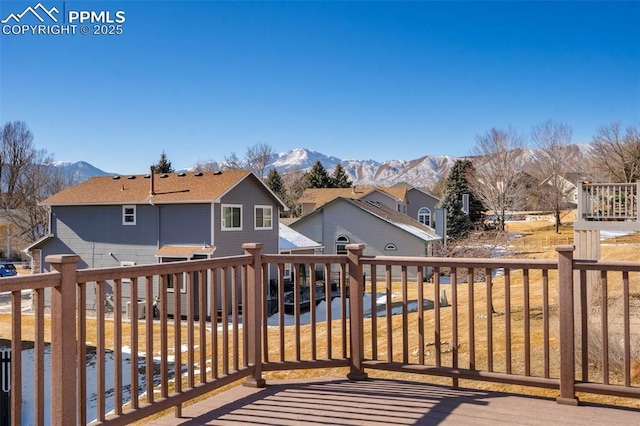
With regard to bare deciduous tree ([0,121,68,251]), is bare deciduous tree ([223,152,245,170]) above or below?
above

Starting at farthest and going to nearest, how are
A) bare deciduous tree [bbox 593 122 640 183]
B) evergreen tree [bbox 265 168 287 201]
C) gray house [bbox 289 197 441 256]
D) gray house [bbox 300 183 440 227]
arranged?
evergreen tree [bbox 265 168 287 201] < gray house [bbox 300 183 440 227] < bare deciduous tree [bbox 593 122 640 183] < gray house [bbox 289 197 441 256]

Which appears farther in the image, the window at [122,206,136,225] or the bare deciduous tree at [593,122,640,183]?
the bare deciduous tree at [593,122,640,183]

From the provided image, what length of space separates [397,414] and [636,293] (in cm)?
784

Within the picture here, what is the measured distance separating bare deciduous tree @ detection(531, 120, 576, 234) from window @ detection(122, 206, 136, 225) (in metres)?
28.1

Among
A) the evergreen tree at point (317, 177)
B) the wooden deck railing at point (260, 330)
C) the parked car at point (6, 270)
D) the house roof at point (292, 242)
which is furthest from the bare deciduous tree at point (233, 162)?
the wooden deck railing at point (260, 330)

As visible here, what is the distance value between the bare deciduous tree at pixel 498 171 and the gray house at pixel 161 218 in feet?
65.1

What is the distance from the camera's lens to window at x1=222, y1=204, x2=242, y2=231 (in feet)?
55.5

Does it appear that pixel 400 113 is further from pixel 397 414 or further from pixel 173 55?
pixel 397 414

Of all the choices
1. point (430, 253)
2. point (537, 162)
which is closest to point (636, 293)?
point (430, 253)

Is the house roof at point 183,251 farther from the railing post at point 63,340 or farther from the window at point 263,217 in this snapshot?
the railing post at point 63,340

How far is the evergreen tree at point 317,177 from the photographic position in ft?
143

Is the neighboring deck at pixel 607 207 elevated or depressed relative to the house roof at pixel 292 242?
elevated

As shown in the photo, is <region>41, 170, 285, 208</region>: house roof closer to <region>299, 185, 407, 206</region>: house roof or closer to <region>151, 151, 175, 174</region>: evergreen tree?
<region>299, 185, 407, 206</region>: house roof

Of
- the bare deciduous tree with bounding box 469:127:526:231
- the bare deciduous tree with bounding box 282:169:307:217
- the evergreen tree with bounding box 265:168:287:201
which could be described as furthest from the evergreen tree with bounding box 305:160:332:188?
the bare deciduous tree with bounding box 469:127:526:231
